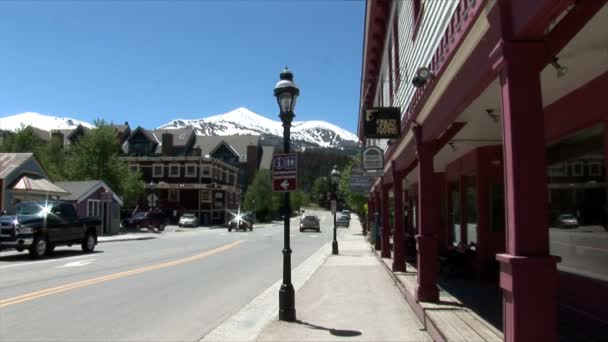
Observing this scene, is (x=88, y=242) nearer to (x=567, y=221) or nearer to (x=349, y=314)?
(x=349, y=314)

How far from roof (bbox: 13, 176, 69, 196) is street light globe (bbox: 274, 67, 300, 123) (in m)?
28.0

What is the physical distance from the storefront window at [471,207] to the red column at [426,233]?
20.2ft

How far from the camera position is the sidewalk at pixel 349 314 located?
806 cm

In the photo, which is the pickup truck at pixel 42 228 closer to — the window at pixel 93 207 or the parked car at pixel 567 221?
the window at pixel 93 207

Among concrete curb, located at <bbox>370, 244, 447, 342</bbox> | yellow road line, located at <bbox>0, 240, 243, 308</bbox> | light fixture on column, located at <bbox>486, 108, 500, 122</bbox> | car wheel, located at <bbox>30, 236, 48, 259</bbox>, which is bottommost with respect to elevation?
yellow road line, located at <bbox>0, 240, 243, 308</bbox>

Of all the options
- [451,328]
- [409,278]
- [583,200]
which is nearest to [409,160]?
[409,278]

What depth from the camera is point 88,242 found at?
24156 mm

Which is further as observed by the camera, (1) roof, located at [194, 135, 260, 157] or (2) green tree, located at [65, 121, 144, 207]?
(1) roof, located at [194, 135, 260, 157]

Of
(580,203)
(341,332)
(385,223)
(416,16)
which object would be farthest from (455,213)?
(341,332)

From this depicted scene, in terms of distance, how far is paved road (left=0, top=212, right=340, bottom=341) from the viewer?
8523mm

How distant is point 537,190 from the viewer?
443cm

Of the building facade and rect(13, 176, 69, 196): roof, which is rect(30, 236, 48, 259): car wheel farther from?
rect(13, 176, 69, 196): roof

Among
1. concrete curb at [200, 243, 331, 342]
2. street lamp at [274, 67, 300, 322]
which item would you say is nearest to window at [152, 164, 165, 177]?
concrete curb at [200, 243, 331, 342]

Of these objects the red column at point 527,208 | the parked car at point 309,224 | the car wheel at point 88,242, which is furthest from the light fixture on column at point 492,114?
the parked car at point 309,224
